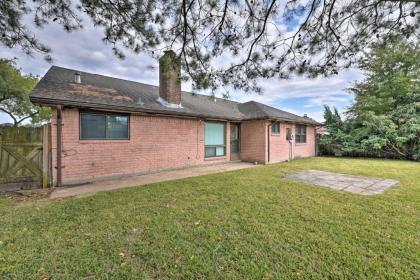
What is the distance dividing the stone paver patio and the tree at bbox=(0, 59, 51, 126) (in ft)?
68.5

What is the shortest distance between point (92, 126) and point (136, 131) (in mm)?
1491

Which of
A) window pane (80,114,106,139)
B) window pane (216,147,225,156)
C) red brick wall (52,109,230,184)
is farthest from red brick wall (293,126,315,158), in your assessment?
window pane (80,114,106,139)

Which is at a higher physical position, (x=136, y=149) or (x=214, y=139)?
(x=214, y=139)

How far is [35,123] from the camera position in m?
24.3

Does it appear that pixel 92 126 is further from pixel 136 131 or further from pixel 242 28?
pixel 242 28

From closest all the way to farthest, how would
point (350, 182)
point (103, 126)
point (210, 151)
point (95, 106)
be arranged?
point (350, 182), point (95, 106), point (103, 126), point (210, 151)

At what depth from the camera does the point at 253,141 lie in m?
11.1

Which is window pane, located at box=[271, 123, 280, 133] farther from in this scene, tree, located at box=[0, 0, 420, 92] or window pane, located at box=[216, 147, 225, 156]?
tree, located at box=[0, 0, 420, 92]

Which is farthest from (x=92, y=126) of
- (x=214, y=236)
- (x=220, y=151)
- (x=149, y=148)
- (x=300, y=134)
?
(x=300, y=134)

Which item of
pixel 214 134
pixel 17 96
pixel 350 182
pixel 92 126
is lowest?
pixel 350 182

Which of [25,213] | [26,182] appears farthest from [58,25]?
[26,182]

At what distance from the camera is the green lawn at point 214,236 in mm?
2156

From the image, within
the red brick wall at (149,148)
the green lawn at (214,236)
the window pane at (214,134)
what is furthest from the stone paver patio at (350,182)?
the window pane at (214,134)

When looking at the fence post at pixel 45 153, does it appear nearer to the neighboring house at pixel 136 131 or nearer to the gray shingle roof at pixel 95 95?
the neighboring house at pixel 136 131
